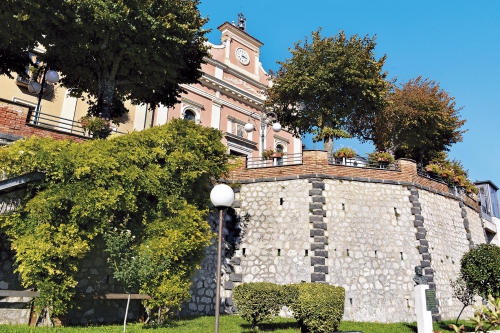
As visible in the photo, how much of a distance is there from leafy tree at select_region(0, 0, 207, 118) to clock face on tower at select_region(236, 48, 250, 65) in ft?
40.9

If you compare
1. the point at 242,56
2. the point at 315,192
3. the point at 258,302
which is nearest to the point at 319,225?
the point at 315,192

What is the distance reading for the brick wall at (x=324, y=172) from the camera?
15773 millimetres

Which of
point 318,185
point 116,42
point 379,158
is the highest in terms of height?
point 116,42

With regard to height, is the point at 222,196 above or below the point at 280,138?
below

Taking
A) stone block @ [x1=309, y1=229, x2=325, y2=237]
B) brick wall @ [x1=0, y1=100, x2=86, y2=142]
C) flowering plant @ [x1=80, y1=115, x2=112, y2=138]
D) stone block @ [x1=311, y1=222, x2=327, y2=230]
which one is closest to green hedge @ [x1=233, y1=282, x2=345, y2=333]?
stone block @ [x1=309, y1=229, x2=325, y2=237]

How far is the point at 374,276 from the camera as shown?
567 inches

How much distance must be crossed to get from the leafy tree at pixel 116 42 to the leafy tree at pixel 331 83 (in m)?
5.85

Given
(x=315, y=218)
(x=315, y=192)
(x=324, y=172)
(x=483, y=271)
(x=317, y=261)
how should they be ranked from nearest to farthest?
1. (x=483, y=271)
2. (x=317, y=261)
3. (x=315, y=218)
4. (x=315, y=192)
5. (x=324, y=172)

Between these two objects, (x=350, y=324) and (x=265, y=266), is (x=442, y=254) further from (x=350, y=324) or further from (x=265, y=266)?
(x=265, y=266)

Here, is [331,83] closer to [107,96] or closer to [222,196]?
[107,96]

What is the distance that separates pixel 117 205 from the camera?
10.2m

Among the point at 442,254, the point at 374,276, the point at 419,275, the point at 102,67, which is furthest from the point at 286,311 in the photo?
the point at 102,67

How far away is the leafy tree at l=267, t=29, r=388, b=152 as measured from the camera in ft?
61.3

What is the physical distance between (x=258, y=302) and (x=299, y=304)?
3.63 ft
